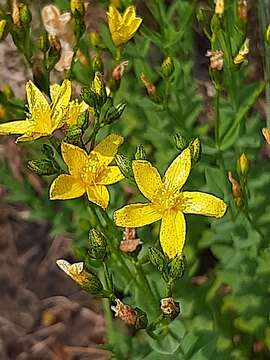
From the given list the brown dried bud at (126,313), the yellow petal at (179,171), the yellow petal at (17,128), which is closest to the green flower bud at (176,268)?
the brown dried bud at (126,313)

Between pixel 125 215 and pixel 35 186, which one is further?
pixel 35 186

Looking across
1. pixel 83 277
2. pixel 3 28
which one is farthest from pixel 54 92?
pixel 83 277

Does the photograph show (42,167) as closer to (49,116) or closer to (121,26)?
(49,116)

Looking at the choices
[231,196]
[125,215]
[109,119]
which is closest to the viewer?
[125,215]

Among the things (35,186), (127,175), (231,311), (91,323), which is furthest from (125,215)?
(35,186)

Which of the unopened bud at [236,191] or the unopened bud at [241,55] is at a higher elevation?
the unopened bud at [241,55]

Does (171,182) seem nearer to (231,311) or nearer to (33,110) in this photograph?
(33,110)

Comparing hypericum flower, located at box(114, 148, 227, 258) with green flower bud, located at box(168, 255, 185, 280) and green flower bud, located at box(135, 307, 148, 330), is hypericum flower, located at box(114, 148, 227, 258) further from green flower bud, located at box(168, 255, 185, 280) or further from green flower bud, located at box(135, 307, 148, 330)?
green flower bud, located at box(135, 307, 148, 330)

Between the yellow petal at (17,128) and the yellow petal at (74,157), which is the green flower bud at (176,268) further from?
the yellow petal at (17,128)
